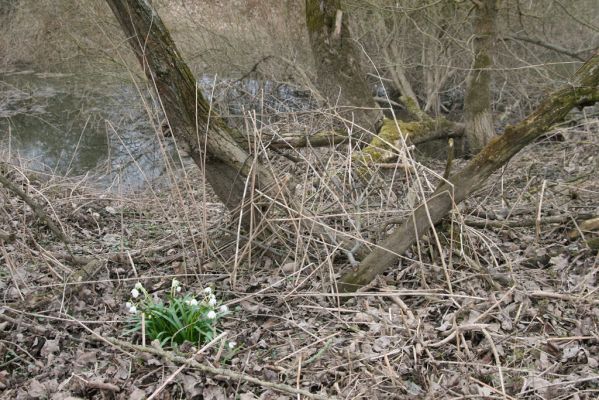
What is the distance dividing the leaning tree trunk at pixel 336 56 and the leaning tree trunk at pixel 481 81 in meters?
1.95

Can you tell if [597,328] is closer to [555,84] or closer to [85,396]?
[85,396]

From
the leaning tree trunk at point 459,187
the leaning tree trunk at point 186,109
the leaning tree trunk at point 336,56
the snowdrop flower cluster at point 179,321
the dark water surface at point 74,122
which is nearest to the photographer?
the snowdrop flower cluster at point 179,321

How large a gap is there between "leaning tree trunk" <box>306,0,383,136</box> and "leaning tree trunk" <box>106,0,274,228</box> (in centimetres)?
371

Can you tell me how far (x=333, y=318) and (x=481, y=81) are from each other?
685cm

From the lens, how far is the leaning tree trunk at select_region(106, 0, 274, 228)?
4148 mm

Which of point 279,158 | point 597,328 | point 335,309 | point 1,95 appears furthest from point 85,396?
point 1,95

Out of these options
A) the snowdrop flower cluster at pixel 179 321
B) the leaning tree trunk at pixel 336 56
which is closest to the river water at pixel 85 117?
the leaning tree trunk at pixel 336 56

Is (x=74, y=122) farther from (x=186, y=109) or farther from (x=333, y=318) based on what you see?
(x=333, y=318)

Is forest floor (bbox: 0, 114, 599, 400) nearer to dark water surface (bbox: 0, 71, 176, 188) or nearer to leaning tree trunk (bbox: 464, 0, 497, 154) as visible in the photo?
leaning tree trunk (bbox: 464, 0, 497, 154)

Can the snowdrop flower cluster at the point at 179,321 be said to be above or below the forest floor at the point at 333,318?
above

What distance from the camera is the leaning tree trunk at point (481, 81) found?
8945 millimetres

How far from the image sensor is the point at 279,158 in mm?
6594

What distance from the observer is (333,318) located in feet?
12.1

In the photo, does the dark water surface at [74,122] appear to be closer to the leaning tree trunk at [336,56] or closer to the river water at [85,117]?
the river water at [85,117]
